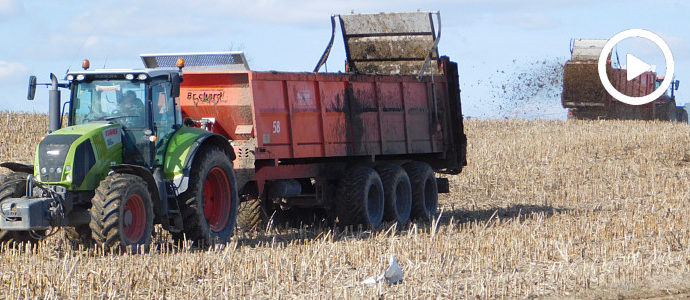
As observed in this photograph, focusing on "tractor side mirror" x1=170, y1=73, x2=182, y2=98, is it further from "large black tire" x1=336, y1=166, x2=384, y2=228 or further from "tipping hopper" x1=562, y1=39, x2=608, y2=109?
"tipping hopper" x1=562, y1=39, x2=608, y2=109

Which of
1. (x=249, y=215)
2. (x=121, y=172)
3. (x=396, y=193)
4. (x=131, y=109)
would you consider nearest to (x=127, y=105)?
(x=131, y=109)

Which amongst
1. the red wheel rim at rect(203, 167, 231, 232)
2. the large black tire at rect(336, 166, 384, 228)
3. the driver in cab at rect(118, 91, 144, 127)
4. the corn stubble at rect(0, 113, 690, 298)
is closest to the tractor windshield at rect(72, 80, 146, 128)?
the driver in cab at rect(118, 91, 144, 127)

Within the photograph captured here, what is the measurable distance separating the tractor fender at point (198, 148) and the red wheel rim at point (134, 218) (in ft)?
1.70

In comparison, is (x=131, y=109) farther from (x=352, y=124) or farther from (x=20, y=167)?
(x=352, y=124)

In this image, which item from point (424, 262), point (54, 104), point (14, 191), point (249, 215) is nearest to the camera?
point (424, 262)

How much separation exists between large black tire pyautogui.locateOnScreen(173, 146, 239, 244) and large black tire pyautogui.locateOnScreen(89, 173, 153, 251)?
60 centimetres

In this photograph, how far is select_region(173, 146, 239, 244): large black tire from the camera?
10.9 metres

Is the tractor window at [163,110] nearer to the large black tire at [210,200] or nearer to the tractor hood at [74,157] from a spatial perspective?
the large black tire at [210,200]

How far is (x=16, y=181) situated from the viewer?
10.3m

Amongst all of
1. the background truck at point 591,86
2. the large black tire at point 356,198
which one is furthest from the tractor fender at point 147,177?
the background truck at point 591,86

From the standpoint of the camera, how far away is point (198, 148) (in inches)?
438

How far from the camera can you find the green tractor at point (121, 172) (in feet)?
32.5

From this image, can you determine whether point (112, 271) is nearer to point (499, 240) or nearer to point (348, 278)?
point (348, 278)

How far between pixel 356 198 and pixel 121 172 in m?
4.22
